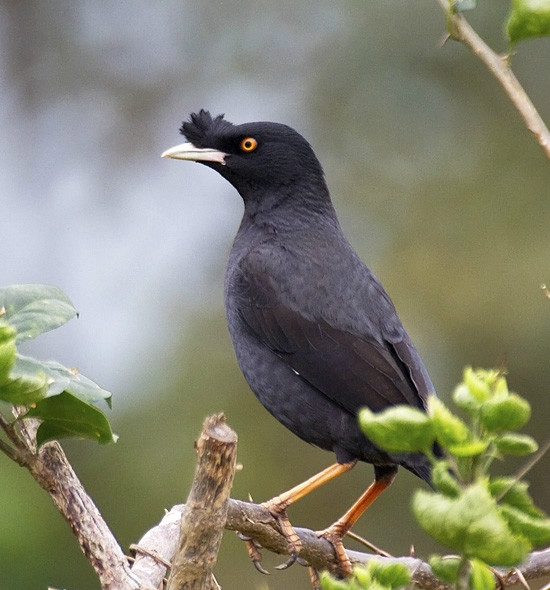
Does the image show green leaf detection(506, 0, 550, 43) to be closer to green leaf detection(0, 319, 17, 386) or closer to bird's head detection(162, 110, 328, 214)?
green leaf detection(0, 319, 17, 386)

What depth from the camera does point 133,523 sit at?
20.8 feet

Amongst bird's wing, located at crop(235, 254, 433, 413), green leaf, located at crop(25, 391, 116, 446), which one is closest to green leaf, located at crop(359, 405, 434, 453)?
green leaf, located at crop(25, 391, 116, 446)

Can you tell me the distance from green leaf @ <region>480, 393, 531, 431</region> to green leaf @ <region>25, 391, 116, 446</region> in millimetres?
1107

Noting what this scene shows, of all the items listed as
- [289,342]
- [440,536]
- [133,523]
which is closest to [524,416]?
[440,536]

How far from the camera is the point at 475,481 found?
116 centimetres

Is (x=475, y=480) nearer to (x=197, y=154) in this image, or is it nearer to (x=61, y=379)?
(x=61, y=379)

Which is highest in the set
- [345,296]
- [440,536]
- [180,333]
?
[180,333]

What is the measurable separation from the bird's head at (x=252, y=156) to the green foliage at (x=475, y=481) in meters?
3.72

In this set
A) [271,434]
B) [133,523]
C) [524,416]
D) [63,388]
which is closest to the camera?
[524,416]

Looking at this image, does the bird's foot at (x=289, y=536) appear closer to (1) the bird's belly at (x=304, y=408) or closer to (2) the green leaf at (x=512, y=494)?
(1) the bird's belly at (x=304, y=408)

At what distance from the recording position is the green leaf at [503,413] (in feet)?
3.65

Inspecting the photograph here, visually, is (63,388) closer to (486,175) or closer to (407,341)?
(407,341)

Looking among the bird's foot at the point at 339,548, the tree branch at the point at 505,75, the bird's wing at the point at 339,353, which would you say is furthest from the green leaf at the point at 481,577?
the bird's wing at the point at 339,353

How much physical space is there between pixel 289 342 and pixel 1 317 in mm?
2180
